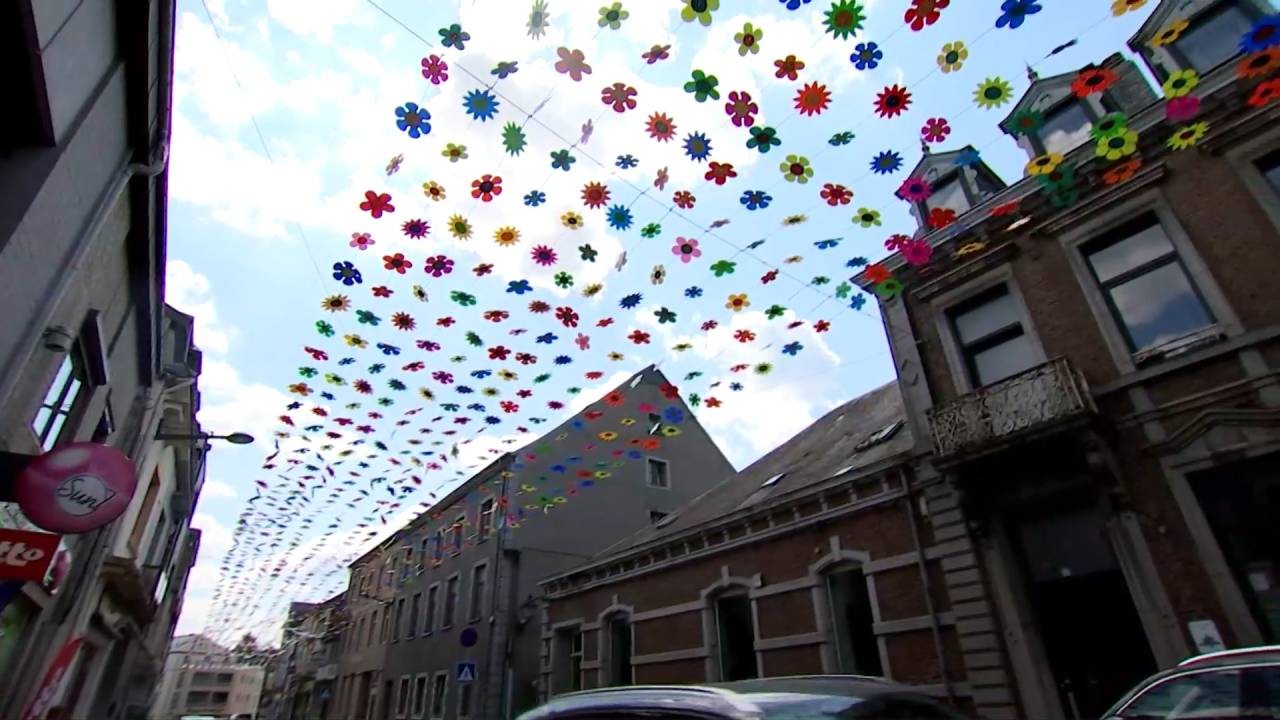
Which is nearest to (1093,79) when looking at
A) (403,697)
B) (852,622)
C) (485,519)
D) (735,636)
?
(852,622)

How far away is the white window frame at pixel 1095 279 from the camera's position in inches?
334

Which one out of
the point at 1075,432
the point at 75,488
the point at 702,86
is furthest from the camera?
the point at 1075,432

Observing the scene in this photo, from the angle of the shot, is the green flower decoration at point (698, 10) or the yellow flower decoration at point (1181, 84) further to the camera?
the yellow flower decoration at point (1181, 84)

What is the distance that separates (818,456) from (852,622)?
4.52 m

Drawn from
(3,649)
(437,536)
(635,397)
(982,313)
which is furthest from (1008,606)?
(437,536)

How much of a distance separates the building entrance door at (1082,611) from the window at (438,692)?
21109 mm

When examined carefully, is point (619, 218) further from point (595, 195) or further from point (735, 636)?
point (735, 636)

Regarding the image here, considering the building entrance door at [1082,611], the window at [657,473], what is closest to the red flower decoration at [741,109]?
the building entrance door at [1082,611]

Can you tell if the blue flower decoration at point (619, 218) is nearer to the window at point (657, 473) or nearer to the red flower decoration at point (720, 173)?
the red flower decoration at point (720, 173)

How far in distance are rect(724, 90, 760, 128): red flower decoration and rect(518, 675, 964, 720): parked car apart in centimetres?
573

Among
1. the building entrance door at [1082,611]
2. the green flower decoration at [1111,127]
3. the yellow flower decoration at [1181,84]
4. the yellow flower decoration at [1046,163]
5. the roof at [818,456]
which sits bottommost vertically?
the building entrance door at [1082,611]

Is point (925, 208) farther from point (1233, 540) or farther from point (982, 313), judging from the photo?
point (1233, 540)

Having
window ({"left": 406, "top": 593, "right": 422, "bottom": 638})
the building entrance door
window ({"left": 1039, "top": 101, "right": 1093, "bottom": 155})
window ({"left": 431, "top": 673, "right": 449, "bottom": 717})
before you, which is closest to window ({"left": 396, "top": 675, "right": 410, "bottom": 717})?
A: window ({"left": 406, "top": 593, "right": 422, "bottom": 638})

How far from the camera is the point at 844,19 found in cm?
606
